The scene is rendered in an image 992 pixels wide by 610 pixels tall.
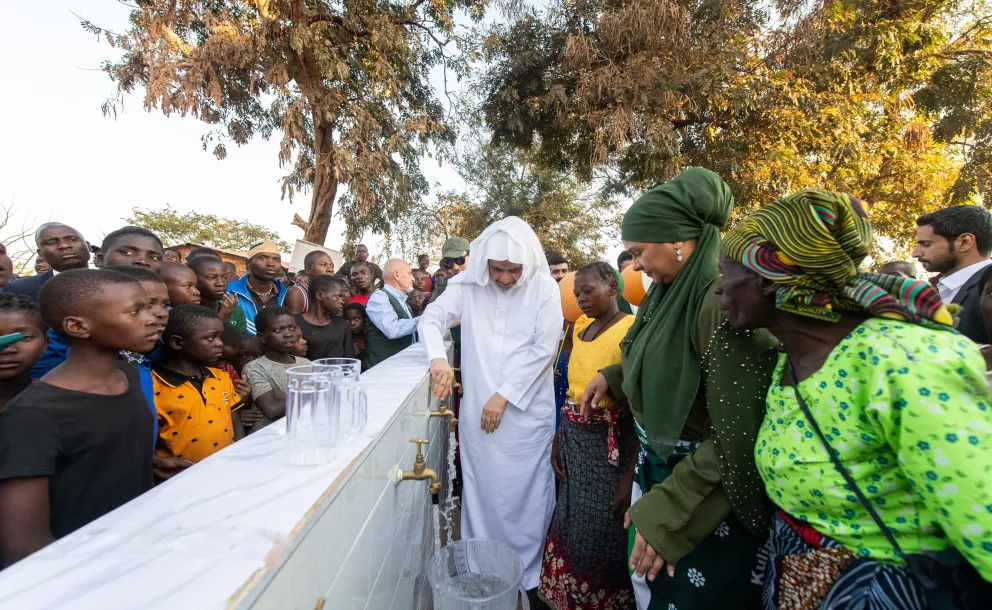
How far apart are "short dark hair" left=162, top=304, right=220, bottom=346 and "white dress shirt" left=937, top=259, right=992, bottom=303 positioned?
4673mm

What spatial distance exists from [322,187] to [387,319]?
9.36 metres

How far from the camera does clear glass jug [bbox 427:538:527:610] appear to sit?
207 cm

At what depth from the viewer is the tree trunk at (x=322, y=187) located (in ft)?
39.4

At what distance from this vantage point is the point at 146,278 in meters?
2.07

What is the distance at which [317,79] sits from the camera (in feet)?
38.6

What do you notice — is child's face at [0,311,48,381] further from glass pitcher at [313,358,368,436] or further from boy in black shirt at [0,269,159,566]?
glass pitcher at [313,358,368,436]

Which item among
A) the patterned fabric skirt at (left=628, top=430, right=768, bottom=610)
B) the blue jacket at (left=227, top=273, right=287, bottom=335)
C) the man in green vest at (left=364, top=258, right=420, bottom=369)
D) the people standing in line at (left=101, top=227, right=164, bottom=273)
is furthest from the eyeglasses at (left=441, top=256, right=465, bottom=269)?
the patterned fabric skirt at (left=628, top=430, right=768, bottom=610)

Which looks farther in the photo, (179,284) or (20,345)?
(179,284)

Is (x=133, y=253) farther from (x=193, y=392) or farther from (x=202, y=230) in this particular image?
(x=202, y=230)

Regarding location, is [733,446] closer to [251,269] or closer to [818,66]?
[251,269]

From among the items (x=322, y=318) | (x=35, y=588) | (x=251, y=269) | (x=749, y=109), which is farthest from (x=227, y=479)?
(x=749, y=109)

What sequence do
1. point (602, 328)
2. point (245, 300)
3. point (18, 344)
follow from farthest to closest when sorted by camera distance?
point (245, 300)
point (602, 328)
point (18, 344)

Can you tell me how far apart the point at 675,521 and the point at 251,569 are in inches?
48.3

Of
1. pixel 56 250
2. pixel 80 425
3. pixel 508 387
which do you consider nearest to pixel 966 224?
pixel 508 387
